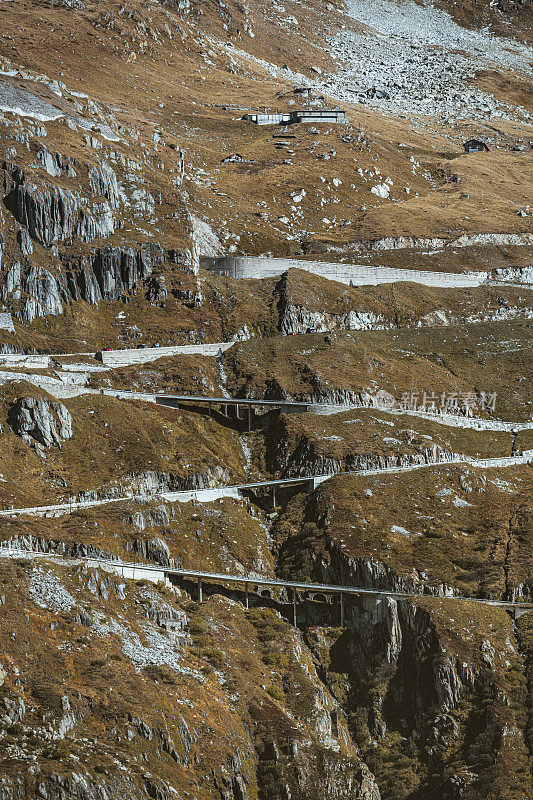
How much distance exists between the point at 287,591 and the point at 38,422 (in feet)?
97.2

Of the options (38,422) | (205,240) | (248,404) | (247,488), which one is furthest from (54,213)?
(247,488)

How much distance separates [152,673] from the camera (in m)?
74.9

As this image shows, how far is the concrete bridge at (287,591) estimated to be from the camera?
291ft

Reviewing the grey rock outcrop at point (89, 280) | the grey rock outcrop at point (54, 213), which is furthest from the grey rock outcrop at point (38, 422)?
the grey rock outcrop at point (54, 213)

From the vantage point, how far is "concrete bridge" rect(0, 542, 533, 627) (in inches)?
3497

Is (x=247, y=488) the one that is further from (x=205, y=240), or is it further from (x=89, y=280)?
(x=205, y=240)

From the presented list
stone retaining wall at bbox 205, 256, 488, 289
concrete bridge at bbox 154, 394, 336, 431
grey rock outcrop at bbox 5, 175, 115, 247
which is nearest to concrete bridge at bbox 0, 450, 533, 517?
concrete bridge at bbox 154, 394, 336, 431

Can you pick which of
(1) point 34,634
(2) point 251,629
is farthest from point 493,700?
(1) point 34,634

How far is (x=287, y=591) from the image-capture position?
9519cm

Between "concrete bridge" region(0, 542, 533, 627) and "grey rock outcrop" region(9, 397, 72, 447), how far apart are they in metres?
20.7

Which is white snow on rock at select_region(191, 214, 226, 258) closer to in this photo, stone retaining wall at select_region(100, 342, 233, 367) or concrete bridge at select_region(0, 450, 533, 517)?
stone retaining wall at select_region(100, 342, 233, 367)

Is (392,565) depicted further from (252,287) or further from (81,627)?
(252,287)

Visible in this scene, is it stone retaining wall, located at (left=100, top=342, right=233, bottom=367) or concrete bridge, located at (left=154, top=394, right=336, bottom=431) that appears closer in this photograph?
concrete bridge, located at (left=154, top=394, right=336, bottom=431)

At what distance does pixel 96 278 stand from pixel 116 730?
89.0m
